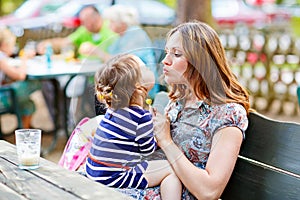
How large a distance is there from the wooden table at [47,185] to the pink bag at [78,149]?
0.40m

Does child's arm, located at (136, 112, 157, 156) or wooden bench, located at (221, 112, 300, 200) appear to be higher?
child's arm, located at (136, 112, 157, 156)

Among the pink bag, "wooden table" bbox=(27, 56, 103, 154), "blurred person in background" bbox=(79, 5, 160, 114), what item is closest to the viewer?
"blurred person in background" bbox=(79, 5, 160, 114)

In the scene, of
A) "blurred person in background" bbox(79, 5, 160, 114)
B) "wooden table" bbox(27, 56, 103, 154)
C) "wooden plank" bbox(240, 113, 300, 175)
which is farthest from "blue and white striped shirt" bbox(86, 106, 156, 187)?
"wooden table" bbox(27, 56, 103, 154)

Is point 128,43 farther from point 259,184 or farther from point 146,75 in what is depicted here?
point 259,184

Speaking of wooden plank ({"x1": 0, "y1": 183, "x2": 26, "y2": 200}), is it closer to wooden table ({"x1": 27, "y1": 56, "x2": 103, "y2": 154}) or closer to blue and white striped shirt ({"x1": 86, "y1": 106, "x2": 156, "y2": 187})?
blue and white striped shirt ({"x1": 86, "y1": 106, "x2": 156, "y2": 187})

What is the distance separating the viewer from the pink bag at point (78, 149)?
7.32ft

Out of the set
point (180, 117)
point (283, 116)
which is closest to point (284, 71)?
point (283, 116)

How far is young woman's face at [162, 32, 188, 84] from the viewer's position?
177cm

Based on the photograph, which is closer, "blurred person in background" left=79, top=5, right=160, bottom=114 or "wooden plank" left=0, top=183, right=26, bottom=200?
"wooden plank" left=0, top=183, right=26, bottom=200

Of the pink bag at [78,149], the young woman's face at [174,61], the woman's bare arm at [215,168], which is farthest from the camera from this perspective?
the pink bag at [78,149]

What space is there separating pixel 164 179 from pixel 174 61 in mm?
399

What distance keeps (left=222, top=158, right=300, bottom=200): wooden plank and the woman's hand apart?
0.30 meters

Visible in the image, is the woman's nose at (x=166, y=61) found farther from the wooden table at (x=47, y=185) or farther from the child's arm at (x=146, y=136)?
the wooden table at (x=47, y=185)

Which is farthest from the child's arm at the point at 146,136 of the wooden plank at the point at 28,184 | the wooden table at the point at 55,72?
the wooden table at the point at 55,72
